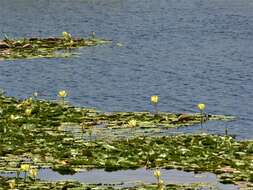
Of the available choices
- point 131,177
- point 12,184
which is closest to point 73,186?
point 12,184

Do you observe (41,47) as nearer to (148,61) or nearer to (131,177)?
(148,61)

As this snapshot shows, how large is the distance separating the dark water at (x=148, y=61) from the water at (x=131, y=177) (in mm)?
8060

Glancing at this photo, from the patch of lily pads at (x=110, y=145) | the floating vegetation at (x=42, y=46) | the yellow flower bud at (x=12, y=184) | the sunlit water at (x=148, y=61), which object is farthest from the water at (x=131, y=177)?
the floating vegetation at (x=42, y=46)

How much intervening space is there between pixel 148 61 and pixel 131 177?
35.9 m

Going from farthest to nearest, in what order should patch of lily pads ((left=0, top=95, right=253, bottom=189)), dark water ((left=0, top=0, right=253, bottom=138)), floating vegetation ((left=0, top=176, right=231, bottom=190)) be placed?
dark water ((left=0, top=0, right=253, bottom=138)) < patch of lily pads ((left=0, top=95, right=253, bottom=189)) < floating vegetation ((left=0, top=176, right=231, bottom=190))

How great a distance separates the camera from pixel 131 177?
2703cm

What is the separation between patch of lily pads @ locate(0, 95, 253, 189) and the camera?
28.2 metres

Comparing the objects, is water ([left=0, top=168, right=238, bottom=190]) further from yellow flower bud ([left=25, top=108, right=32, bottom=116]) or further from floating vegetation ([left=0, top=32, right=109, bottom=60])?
floating vegetation ([left=0, top=32, right=109, bottom=60])

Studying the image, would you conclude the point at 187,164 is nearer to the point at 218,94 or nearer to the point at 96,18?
the point at 218,94

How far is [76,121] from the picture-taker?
36000 millimetres

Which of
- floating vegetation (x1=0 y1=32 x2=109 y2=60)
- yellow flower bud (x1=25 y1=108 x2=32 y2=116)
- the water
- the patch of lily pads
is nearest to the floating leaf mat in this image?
floating vegetation (x1=0 y1=32 x2=109 y2=60)

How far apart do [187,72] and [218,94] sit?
967 cm

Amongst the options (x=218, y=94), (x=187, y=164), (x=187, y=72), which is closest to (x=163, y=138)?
(x=187, y=164)

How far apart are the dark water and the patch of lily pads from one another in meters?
3.22
